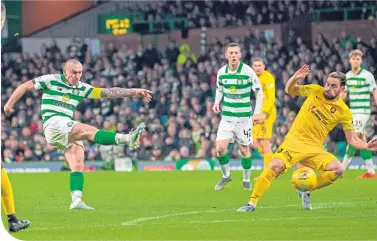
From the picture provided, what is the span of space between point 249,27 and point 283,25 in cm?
115

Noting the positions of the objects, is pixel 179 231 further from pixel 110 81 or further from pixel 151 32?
pixel 151 32

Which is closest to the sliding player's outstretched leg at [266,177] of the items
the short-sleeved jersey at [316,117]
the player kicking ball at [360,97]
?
the short-sleeved jersey at [316,117]

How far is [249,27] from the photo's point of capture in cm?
3250

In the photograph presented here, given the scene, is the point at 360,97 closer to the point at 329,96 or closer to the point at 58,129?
the point at 329,96

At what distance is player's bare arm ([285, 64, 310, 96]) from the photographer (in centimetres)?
1219

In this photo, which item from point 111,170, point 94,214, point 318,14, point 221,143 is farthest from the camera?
point 318,14

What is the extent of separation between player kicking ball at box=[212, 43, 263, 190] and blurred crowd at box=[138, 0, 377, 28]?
46.4 ft

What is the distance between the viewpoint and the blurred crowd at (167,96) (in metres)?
26.7

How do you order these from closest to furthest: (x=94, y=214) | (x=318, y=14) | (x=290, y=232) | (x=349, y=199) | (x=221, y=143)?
(x=290, y=232) → (x=94, y=214) → (x=349, y=199) → (x=221, y=143) → (x=318, y=14)

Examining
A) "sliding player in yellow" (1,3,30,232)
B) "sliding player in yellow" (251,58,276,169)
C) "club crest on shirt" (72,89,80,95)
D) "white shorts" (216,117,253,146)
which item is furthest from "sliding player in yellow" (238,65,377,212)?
"sliding player in yellow" (251,58,276,169)

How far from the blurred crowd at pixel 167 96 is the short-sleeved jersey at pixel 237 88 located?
8.23m

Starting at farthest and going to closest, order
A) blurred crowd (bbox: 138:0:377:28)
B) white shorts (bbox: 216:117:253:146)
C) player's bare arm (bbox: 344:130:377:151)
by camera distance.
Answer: blurred crowd (bbox: 138:0:377:28) → white shorts (bbox: 216:117:253:146) → player's bare arm (bbox: 344:130:377:151)

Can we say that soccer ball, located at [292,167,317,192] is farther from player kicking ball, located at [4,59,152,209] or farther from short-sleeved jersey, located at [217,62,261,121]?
short-sleeved jersey, located at [217,62,261,121]

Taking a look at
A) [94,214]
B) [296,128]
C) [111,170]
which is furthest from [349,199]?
[111,170]
